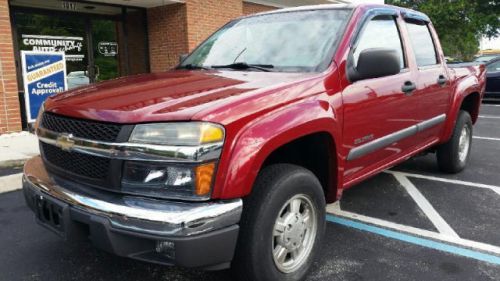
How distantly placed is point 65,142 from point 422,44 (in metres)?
3.50

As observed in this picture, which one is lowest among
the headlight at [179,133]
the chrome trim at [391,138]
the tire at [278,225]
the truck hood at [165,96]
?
the tire at [278,225]

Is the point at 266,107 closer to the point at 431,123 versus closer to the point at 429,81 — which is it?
A: the point at 429,81

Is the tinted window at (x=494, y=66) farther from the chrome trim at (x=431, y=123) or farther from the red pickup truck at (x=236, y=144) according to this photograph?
the red pickup truck at (x=236, y=144)

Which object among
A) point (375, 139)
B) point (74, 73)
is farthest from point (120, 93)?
point (74, 73)

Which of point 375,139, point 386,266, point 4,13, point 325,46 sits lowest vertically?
point 386,266

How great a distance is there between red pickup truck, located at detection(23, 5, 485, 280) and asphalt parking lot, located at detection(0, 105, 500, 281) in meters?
0.51

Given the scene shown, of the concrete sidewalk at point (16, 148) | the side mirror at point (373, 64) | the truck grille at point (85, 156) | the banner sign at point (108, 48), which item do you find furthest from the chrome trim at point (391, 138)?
the banner sign at point (108, 48)

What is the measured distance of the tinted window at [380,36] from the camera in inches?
139

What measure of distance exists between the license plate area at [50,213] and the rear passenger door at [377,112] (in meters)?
1.82

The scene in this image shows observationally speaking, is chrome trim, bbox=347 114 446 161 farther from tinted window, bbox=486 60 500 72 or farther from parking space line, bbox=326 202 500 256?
tinted window, bbox=486 60 500 72

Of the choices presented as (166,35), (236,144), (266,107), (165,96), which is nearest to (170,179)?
(236,144)

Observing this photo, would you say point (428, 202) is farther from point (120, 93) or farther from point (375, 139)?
Result: point (120, 93)

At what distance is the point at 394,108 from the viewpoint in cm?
372

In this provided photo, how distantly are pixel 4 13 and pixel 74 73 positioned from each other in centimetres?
242
